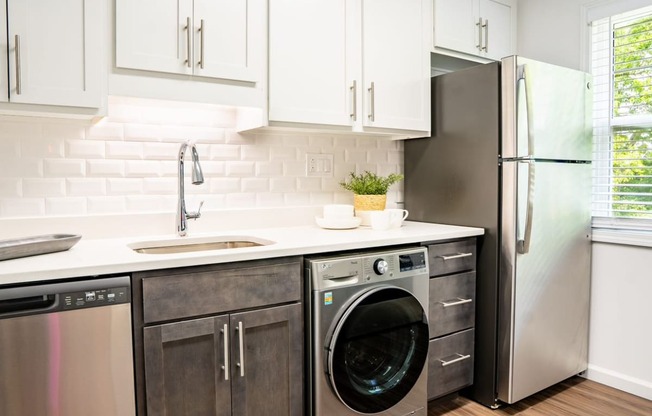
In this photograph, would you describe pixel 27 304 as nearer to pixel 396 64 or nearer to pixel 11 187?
pixel 11 187

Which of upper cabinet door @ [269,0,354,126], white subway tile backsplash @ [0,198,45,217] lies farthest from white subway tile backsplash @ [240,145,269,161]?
white subway tile backsplash @ [0,198,45,217]

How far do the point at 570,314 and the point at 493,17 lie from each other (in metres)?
1.84

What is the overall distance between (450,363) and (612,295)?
111 cm

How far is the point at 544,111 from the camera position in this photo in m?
2.34

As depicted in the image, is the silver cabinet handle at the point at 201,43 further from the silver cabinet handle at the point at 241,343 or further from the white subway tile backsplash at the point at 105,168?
the silver cabinet handle at the point at 241,343

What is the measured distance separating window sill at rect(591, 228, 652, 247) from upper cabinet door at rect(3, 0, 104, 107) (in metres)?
2.67

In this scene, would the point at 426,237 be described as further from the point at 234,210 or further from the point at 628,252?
the point at 628,252

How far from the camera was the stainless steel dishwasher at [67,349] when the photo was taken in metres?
1.29

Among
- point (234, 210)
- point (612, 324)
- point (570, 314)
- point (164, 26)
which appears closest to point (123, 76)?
point (164, 26)

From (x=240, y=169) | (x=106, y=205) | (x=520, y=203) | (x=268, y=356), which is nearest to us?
(x=268, y=356)

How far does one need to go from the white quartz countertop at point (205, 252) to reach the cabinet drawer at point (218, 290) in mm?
48

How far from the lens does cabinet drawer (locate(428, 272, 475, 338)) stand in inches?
88.3

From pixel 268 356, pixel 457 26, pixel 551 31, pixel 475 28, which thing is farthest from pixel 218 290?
pixel 551 31

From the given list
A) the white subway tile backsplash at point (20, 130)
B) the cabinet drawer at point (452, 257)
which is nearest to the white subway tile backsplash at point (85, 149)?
the white subway tile backsplash at point (20, 130)
